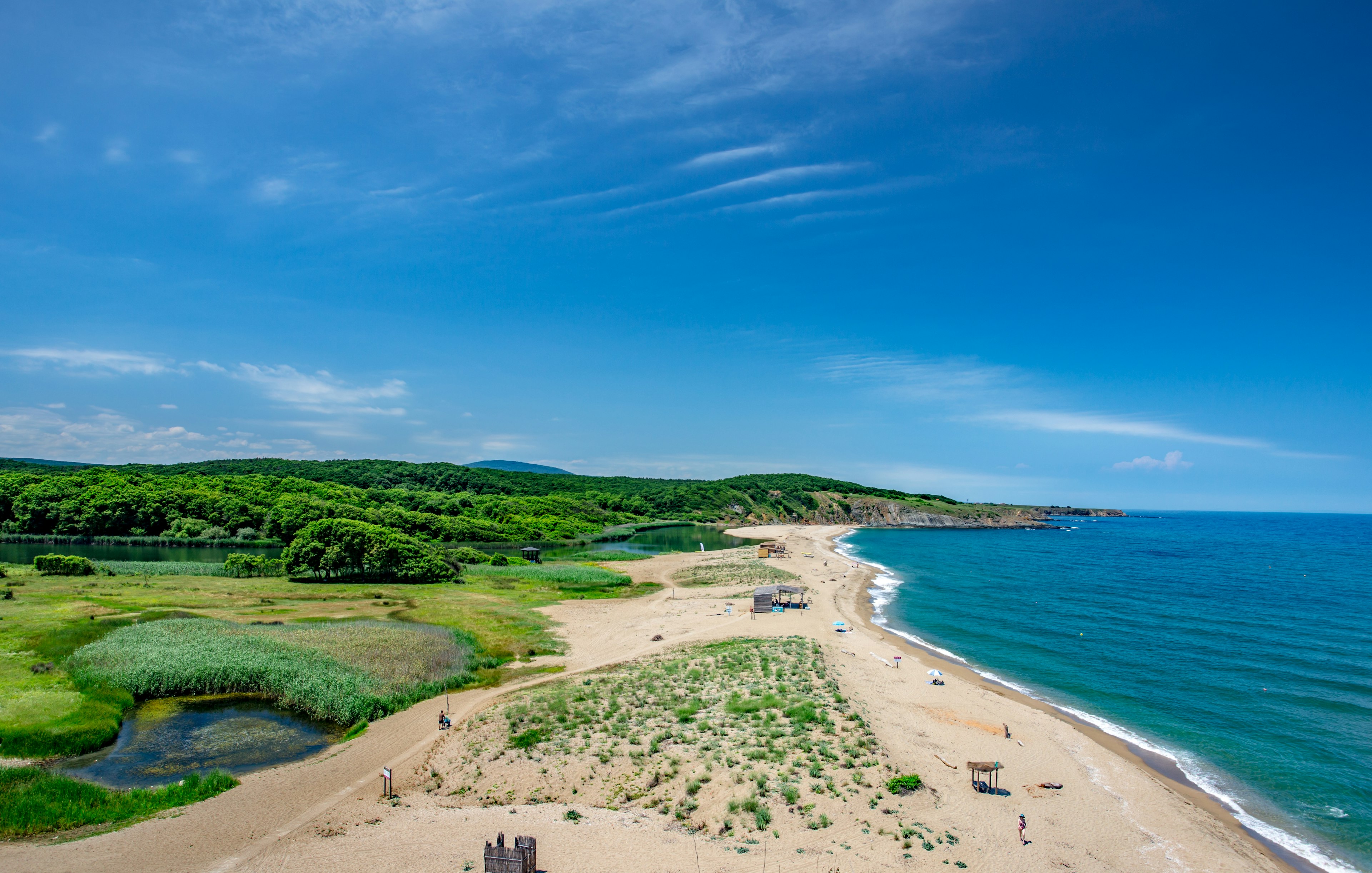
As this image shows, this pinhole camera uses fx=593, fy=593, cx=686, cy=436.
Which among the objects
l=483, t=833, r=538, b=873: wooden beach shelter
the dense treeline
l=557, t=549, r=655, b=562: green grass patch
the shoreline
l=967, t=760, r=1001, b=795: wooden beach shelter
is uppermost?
the dense treeline

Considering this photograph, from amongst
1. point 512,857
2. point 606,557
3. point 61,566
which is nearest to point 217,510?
point 61,566

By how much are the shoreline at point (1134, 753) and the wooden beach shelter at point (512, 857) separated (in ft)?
74.9

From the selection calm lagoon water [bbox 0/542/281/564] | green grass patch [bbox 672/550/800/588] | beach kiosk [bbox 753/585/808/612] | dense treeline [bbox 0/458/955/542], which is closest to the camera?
beach kiosk [bbox 753/585/808/612]

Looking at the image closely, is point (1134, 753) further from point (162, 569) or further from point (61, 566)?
point (61, 566)

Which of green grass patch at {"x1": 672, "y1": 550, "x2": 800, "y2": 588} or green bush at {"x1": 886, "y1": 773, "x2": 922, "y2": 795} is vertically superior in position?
green bush at {"x1": 886, "y1": 773, "x2": 922, "y2": 795}

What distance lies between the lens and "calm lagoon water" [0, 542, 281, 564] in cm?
8125

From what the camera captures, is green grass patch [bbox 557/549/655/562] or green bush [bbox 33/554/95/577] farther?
green grass patch [bbox 557/549/655/562]

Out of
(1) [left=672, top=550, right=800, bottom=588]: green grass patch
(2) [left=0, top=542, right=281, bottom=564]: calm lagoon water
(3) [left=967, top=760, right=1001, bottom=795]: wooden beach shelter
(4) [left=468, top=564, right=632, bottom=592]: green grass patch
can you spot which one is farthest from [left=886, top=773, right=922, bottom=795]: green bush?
(2) [left=0, top=542, right=281, bottom=564]: calm lagoon water

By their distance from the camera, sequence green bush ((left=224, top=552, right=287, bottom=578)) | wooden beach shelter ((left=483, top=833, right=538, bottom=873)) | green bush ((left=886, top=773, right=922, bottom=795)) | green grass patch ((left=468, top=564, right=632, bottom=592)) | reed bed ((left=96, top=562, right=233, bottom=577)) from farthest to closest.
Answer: green grass patch ((left=468, top=564, right=632, bottom=592)) < green bush ((left=224, top=552, right=287, bottom=578)) < reed bed ((left=96, top=562, right=233, bottom=577)) < green bush ((left=886, top=773, right=922, bottom=795)) < wooden beach shelter ((left=483, top=833, right=538, bottom=873))

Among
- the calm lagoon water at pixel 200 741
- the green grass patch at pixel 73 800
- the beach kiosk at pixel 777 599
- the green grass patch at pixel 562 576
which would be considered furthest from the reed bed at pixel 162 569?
the beach kiosk at pixel 777 599

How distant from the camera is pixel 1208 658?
4053 cm

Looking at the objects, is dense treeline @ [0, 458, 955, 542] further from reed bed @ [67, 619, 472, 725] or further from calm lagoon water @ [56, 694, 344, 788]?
calm lagoon water @ [56, 694, 344, 788]

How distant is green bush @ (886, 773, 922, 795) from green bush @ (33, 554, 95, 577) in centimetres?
8028

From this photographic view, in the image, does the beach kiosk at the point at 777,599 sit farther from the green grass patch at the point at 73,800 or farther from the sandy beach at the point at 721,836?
the green grass patch at the point at 73,800
